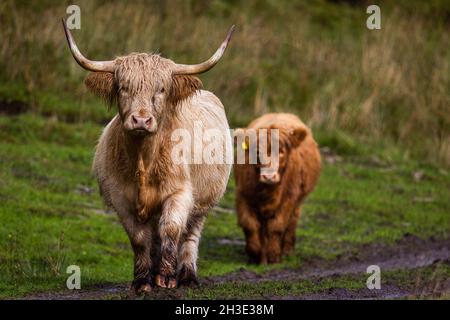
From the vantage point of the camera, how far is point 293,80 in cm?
2108

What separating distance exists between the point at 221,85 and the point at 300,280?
377 inches

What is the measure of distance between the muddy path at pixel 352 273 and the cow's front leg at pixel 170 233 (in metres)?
0.18

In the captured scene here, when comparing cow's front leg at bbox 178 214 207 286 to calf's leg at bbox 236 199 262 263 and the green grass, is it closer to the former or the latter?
the green grass

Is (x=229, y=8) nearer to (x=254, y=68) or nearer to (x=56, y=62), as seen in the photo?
(x=254, y=68)

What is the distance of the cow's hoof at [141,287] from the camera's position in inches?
338

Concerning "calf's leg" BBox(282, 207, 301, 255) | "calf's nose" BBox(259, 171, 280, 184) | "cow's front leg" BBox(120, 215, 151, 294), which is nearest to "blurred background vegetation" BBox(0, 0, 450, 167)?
"calf's leg" BBox(282, 207, 301, 255)

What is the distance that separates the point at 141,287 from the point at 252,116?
10.7 metres

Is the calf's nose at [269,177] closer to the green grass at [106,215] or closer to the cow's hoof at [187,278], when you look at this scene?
the green grass at [106,215]

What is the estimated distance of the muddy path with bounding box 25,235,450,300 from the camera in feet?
29.1

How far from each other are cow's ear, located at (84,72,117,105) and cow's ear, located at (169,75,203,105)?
0.47m

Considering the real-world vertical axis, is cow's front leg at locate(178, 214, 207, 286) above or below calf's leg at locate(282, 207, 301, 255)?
above

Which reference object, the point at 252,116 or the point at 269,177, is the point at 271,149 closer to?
the point at 269,177
